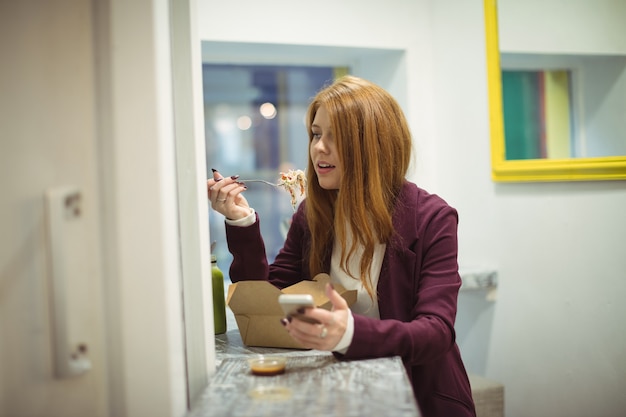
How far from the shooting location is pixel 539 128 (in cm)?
248

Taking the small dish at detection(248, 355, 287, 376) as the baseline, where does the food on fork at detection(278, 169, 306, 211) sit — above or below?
above

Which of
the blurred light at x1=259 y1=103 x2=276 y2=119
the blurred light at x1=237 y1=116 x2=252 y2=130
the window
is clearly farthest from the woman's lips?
the blurred light at x1=237 y1=116 x2=252 y2=130

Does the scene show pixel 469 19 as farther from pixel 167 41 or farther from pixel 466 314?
pixel 167 41

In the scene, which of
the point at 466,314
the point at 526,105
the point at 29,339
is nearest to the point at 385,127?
the point at 29,339

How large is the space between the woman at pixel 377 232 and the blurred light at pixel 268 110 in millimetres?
2839

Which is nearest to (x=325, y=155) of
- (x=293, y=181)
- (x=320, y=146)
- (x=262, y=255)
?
(x=320, y=146)

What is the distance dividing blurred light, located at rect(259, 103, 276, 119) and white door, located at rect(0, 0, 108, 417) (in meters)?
3.59

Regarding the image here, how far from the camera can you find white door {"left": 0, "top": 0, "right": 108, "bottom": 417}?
929 millimetres

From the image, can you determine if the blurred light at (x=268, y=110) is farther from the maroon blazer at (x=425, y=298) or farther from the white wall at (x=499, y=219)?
the maroon blazer at (x=425, y=298)

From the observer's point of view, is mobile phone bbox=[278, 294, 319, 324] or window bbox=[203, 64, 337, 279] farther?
window bbox=[203, 64, 337, 279]

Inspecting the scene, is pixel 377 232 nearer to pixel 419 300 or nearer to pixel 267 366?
pixel 419 300

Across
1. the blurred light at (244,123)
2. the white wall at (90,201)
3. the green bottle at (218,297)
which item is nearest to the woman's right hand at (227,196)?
the green bottle at (218,297)

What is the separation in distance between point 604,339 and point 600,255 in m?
0.32

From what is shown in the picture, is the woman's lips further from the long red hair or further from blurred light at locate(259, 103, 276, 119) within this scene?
blurred light at locate(259, 103, 276, 119)
